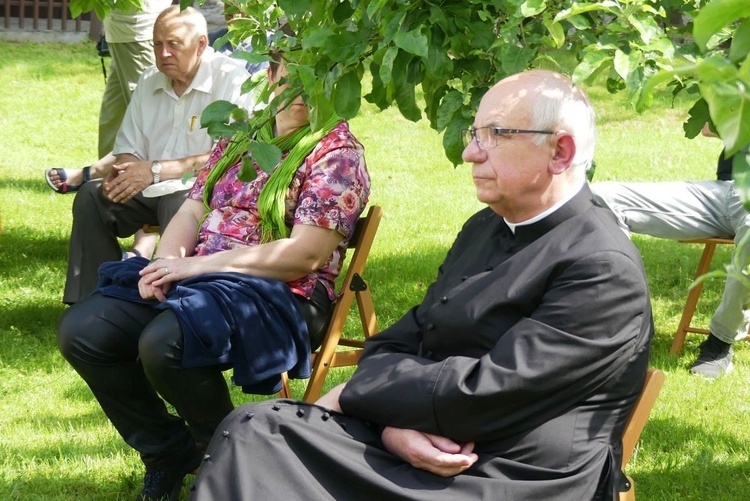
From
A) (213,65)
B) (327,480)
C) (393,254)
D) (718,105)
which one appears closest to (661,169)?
(393,254)

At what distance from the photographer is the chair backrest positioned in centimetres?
276

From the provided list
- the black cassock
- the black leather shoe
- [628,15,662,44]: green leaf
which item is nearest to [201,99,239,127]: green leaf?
the black cassock

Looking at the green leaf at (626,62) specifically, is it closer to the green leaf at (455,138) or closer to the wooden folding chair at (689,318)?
the green leaf at (455,138)

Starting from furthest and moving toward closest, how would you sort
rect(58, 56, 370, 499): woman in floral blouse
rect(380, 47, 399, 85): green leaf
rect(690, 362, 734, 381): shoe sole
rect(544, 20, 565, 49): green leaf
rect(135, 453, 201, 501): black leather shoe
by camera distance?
rect(690, 362, 734, 381): shoe sole → rect(135, 453, 201, 501): black leather shoe → rect(58, 56, 370, 499): woman in floral blouse → rect(380, 47, 399, 85): green leaf → rect(544, 20, 565, 49): green leaf

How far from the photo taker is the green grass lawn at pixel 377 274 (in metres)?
4.10

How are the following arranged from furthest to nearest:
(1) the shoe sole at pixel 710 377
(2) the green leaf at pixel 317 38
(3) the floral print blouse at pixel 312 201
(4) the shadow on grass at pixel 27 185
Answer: (4) the shadow on grass at pixel 27 185
(1) the shoe sole at pixel 710 377
(3) the floral print blouse at pixel 312 201
(2) the green leaf at pixel 317 38

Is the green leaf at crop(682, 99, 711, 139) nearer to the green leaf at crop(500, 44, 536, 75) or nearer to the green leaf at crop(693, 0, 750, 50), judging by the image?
the green leaf at crop(500, 44, 536, 75)

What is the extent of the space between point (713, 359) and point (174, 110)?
3.36 m

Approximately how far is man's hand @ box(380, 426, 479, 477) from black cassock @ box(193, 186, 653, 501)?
0.8 inches

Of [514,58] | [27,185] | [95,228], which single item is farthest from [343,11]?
[27,185]

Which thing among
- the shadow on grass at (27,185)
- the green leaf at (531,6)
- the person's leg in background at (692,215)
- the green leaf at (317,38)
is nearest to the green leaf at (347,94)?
the green leaf at (317,38)

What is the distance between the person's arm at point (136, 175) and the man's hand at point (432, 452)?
334 cm

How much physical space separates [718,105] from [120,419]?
300 centimetres

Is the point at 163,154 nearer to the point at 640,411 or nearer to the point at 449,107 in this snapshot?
the point at 449,107
